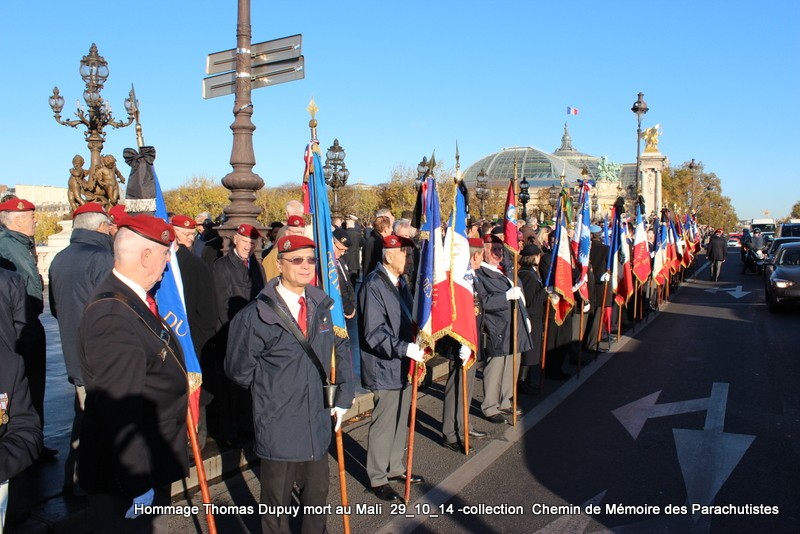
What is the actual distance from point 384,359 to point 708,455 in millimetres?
3255

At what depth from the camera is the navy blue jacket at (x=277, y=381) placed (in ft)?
12.5

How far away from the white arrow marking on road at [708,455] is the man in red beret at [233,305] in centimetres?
401

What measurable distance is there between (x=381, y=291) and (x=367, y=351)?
1.75ft

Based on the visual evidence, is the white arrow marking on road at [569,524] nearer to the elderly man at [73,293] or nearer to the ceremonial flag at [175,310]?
the ceremonial flag at [175,310]

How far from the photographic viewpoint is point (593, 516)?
16.0 ft

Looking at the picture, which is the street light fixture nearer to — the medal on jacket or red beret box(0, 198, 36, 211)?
red beret box(0, 198, 36, 211)

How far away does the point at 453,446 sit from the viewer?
253 inches

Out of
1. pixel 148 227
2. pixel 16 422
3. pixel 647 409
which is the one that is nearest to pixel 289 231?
pixel 148 227

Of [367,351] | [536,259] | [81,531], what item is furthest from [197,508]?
[536,259]

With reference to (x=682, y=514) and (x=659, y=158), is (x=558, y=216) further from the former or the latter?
(x=659, y=158)

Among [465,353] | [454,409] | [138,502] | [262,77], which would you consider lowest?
[454,409]

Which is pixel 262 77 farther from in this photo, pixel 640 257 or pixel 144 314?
pixel 640 257

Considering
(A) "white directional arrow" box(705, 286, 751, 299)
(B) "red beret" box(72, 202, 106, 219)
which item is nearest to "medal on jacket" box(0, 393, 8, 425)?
(B) "red beret" box(72, 202, 106, 219)

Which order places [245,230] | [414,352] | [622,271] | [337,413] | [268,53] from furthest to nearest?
1. [622,271]
2. [268,53]
3. [245,230]
4. [414,352]
5. [337,413]
